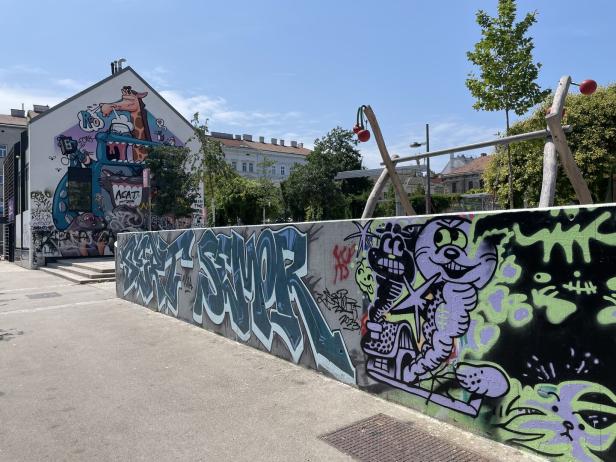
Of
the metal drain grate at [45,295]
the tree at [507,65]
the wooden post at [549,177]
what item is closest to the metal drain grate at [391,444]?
the wooden post at [549,177]

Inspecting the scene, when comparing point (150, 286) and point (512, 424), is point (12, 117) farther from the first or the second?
point (512, 424)

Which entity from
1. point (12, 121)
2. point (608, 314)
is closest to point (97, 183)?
point (608, 314)

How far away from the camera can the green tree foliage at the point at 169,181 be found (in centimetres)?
2541

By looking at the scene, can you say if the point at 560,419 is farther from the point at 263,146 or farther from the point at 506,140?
the point at 263,146

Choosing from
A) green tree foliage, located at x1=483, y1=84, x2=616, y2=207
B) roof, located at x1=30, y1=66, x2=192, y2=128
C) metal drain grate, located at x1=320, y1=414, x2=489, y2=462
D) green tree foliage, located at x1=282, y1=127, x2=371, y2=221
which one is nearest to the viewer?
metal drain grate, located at x1=320, y1=414, x2=489, y2=462

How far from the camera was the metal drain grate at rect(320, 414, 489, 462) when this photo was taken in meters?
3.42

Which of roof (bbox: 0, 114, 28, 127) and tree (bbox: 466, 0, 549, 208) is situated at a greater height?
roof (bbox: 0, 114, 28, 127)

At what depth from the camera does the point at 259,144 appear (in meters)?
81.3

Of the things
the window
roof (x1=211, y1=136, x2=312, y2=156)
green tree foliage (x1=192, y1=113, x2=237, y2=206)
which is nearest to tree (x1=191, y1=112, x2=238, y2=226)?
green tree foliage (x1=192, y1=113, x2=237, y2=206)

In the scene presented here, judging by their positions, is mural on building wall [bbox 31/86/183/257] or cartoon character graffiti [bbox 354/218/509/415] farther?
mural on building wall [bbox 31/86/183/257]

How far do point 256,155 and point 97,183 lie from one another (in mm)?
50365

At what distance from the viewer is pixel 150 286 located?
10672 millimetres

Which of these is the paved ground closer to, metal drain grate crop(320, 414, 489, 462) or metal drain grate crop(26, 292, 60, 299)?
metal drain grate crop(320, 414, 489, 462)

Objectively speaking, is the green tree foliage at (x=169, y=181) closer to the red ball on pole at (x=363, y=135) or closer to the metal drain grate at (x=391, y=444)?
the red ball on pole at (x=363, y=135)
